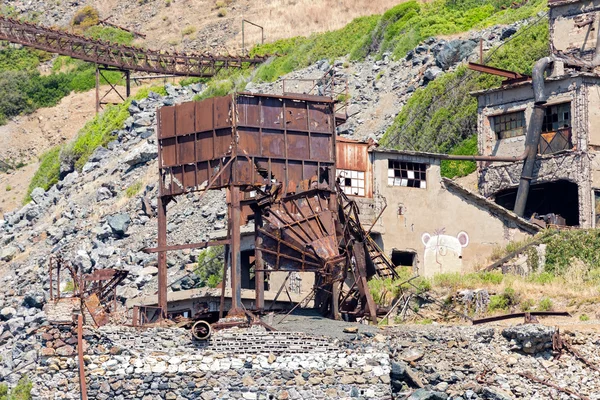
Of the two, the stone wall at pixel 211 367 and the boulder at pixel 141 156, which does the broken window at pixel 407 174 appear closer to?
the stone wall at pixel 211 367

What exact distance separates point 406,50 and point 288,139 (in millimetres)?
31328

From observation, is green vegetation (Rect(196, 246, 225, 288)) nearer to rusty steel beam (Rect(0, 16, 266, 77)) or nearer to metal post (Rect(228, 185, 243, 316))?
Answer: metal post (Rect(228, 185, 243, 316))

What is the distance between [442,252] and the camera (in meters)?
53.3

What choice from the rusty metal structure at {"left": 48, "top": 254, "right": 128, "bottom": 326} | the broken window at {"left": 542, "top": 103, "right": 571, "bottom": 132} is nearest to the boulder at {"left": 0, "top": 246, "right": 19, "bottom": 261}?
the rusty metal structure at {"left": 48, "top": 254, "right": 128, "bottom": 326}

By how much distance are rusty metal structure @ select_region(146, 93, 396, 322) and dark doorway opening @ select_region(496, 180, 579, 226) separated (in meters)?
A: 12.2

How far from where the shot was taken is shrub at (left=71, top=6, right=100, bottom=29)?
109 metres

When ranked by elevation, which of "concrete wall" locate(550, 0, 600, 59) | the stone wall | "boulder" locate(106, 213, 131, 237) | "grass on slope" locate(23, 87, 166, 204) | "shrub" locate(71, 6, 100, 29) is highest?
"shrub" locate(71, 6, 100, 29)

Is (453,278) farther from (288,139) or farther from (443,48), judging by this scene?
(443,48)

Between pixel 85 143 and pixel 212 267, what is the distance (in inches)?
959

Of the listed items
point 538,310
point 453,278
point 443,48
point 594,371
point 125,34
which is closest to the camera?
point 594,371

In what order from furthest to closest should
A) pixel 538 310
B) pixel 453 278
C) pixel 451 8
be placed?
pixel 451 8 < pixel 453 278 < pixel 538 310

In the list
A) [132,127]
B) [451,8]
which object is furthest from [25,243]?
[451,8]

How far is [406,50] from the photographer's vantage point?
76.2 m

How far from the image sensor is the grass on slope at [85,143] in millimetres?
77938
